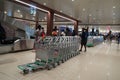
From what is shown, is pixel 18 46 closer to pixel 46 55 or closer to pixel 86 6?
pixel 46 55

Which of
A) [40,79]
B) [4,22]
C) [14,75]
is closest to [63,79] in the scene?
[40,79]

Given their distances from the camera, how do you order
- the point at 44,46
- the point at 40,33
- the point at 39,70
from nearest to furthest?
1. the point at 39,70
2. the point at 44,46
3. the point at 40,33

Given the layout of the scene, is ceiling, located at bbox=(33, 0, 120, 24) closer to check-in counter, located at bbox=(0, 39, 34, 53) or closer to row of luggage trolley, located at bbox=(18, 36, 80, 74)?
check-in counter, located at bbox=(0, 39, 34, 53)

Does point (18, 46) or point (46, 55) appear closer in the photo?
point (46, 55)

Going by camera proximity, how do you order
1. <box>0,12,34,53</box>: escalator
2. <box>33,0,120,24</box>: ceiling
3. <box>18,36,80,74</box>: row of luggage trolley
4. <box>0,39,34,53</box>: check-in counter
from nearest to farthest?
<box>18,36,80,74</box>: row of luggage trolley, <box>0,39,34,53</box>: check-in counter, <box>0,12,34,53</box>: escalator, <box>33,0,120,24</box>: ceiling

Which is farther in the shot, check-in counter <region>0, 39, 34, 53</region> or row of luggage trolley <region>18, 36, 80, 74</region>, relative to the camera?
check-in counter <region>0, 39, 34, 53</region>

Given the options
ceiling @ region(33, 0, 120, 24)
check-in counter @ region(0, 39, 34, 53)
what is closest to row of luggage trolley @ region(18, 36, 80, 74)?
check-in counter @ region(0, 39, 34, 53)

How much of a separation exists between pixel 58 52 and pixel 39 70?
3.48ft

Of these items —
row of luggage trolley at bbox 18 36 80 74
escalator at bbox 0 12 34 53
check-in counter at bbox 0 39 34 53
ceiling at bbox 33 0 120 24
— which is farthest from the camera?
ceiling at bbox 33 0 120 24

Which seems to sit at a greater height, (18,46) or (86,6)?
(86,6)

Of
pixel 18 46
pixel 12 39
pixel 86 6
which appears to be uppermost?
pixel 86 6

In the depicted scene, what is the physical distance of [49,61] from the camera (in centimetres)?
454

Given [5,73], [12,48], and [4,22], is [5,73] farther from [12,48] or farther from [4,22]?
[4,22]

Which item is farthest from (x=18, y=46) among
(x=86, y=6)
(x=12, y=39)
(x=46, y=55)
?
(x=86, y=6)
